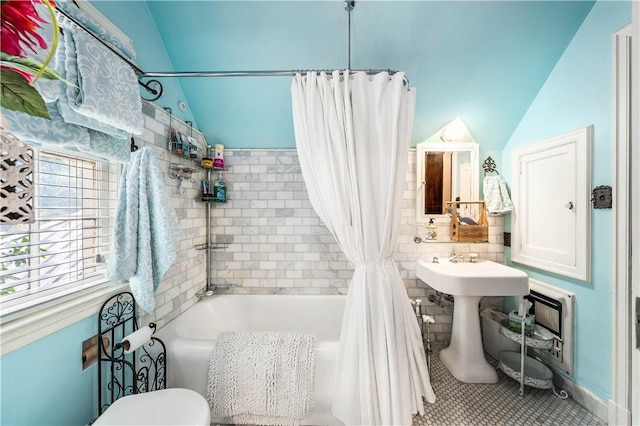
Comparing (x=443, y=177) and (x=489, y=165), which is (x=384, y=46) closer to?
(x=443, y=177)

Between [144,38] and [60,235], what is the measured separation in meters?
1.30

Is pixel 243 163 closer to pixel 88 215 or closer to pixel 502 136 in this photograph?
pixel 88 215

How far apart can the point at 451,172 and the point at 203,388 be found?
2523 millimetres

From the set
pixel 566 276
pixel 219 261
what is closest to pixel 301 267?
pixel 219 261

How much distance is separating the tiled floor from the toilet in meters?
1.24

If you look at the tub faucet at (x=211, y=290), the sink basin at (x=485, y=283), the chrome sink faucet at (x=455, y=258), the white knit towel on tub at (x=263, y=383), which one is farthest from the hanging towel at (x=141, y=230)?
the chrome sink faucet at (x=455, y=258)

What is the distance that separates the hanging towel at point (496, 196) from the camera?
7.09 feet

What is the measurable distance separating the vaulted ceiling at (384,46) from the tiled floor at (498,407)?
2112 millimetres

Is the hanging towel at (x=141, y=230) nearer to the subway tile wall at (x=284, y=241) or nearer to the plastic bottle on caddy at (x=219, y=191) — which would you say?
the plastic bottle on caddy at (x=219, y=191)

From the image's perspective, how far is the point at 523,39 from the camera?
1692 mm

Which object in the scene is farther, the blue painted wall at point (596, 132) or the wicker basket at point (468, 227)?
the wicker basket at point (468, 227)

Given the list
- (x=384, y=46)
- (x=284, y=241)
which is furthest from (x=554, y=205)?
(x=284, y=241)

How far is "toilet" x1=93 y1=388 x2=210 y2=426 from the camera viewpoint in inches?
40.3
